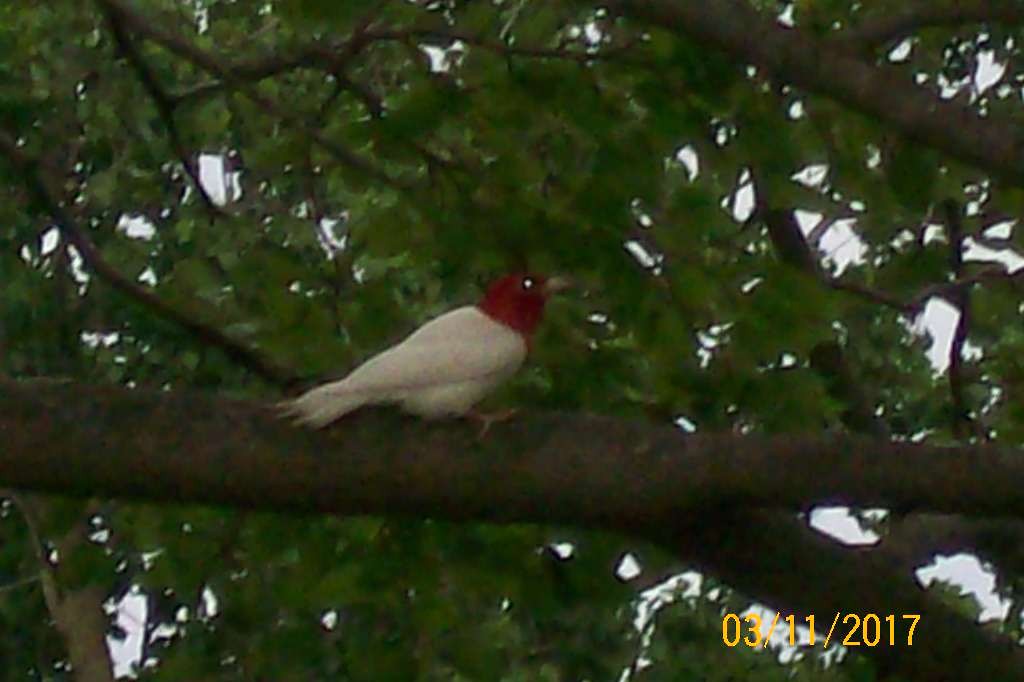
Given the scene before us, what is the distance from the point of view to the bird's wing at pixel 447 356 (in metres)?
3.71

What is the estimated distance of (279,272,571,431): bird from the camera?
11.8 ft

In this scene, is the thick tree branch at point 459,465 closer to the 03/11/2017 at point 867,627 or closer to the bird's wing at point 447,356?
the bird's wing at point 447,356

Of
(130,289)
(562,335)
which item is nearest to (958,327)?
(562,335)

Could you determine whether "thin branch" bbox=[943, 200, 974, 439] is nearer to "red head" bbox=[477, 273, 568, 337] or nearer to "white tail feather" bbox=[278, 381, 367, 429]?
"red head" bbox=[477, 273, 568, 337]

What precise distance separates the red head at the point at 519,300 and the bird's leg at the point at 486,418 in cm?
40

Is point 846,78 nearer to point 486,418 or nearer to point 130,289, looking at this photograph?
point 486,418

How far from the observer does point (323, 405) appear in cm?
356

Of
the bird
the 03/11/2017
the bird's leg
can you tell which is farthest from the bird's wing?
the 03/11/2017

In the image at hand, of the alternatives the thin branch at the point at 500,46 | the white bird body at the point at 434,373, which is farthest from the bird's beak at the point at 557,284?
the thin branch at the point at 500,46

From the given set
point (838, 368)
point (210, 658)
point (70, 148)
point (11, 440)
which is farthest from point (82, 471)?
point (70, 148)

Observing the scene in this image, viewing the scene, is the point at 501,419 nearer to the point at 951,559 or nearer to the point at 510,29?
the point at 510,29

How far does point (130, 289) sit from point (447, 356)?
3.04ft

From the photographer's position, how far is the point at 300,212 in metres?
6.43

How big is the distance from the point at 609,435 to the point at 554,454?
10 centimetres
